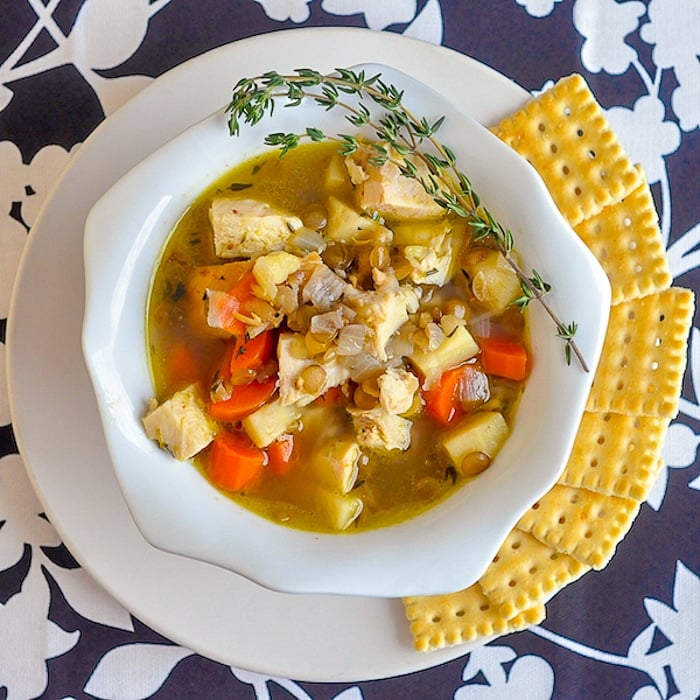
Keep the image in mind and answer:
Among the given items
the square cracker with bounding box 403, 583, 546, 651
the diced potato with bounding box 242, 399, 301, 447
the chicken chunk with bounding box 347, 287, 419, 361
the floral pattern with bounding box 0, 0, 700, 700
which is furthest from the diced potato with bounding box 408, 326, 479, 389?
the floral pattern with bounding box 0, 0, 700, 700

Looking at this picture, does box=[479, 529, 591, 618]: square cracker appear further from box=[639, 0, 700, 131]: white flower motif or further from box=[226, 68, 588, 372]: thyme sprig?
box=[639, 0, 700, 131]: white flower motif

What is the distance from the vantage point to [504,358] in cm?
290

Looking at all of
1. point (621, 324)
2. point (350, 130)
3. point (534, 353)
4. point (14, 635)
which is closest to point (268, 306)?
point (350, 130)

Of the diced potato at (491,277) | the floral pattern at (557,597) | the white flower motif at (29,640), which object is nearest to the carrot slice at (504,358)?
the diced potato at (491,277)

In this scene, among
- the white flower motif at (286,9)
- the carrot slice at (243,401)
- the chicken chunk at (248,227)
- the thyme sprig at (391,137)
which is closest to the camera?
the thyme sprig at (391,137)

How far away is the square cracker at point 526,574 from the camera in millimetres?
3145

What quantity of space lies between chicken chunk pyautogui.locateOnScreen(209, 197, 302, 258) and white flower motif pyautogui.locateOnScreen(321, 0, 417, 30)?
2.85ft

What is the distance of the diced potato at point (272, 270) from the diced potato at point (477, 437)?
71 centimetres

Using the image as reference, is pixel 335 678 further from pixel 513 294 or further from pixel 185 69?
pixel 185 69

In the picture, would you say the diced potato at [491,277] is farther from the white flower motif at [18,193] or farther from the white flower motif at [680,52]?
the white flower motif at [18,193]

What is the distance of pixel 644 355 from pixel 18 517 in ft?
7.34

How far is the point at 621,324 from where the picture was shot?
3170mm

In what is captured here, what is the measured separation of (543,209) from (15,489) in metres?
2.05

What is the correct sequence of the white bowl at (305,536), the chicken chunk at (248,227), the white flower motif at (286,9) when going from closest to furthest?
1. the white bowl at (305,536)
2. the chicken chunk at (248,227)
3. the white flower motif at (286,9)
